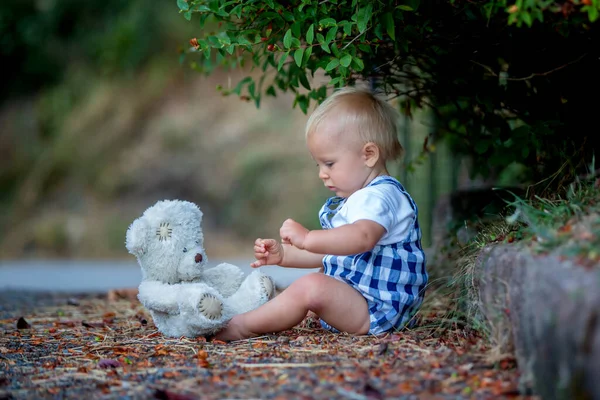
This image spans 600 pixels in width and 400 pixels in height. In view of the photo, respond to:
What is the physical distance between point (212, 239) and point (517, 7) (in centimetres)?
694

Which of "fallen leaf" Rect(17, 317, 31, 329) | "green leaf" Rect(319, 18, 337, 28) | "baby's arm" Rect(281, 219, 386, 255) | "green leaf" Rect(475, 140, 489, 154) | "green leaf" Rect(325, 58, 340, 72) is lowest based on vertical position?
"fallen leaf" Rect(17, 317, 31, 329)

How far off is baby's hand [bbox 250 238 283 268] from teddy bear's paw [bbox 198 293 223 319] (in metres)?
0.23

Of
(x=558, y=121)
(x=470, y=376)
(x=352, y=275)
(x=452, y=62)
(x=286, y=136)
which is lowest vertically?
(x=470, y=376)

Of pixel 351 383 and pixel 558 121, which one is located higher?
pixel 558 121

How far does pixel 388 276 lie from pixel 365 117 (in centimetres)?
60

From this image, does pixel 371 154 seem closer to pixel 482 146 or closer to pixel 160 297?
pixel 482 146

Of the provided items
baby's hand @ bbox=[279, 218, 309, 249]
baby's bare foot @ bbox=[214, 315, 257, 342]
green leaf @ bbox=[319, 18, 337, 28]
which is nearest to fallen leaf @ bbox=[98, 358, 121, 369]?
baby's bare foot @ bbox=[214, 315, 257, 342]

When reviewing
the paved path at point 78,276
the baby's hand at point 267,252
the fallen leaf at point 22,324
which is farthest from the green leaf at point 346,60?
the paved path at point 78,276

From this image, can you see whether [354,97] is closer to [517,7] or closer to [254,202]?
[517,7]

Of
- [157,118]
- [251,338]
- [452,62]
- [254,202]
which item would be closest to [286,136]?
[254,202]

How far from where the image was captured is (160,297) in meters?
2.56

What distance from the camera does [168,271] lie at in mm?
2623

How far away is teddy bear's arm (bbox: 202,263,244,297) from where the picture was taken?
2.80 meters

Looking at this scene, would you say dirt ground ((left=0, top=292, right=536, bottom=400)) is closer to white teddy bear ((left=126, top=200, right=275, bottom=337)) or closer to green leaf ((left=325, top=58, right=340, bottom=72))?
white teddy bear ((left=126, top=200, right=275, bottom=337))
